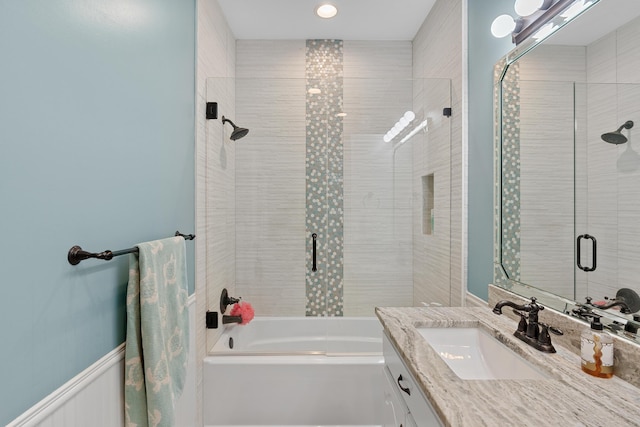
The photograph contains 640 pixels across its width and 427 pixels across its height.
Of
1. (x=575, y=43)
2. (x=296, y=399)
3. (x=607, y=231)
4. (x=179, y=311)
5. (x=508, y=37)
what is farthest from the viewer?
(x=296, y=399)

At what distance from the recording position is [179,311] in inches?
53.4

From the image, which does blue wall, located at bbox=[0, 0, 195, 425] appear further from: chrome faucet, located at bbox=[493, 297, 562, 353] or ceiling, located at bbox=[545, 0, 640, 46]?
ceiling, located at bbox=[545, 0, 640, 46]

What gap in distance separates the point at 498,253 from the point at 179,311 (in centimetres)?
147

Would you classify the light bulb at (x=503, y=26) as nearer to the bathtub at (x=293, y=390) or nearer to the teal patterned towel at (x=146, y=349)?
the teal patterned towel at (x=146, y=349)

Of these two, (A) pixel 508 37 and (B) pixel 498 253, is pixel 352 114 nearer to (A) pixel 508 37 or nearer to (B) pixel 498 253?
(A) pixel 508 37

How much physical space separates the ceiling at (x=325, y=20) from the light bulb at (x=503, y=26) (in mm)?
961

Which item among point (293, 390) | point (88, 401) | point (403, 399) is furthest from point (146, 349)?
point (293, 390)

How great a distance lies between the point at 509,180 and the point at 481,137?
0.37m

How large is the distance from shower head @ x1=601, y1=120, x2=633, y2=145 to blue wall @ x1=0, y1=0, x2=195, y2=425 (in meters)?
1.53

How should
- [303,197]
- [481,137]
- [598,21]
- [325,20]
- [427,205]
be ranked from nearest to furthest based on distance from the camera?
1. [598,21]
2. [481,137]
3. [427,205]
4. [303,197]
5. [325,20]

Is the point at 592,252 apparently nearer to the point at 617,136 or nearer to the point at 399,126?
the point at 617,136

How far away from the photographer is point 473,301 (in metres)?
1.84

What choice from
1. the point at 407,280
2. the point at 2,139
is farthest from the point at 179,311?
the point at 407,280

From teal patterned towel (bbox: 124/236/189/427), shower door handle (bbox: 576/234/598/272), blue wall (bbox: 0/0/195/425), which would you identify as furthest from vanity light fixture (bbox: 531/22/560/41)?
teal patterned towel (bbox: 124/236/189/427)
